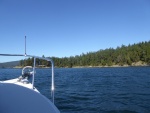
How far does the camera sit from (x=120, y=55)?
187 metres

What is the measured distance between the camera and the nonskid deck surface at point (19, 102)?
4375 millimetres

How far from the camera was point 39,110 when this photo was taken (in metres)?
4.37

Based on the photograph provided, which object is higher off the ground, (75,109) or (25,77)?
(25,77)

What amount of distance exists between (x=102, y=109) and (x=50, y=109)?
7607 mm

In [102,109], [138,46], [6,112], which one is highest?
[138,46]

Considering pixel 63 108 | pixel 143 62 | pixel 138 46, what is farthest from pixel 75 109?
pixel 138 46

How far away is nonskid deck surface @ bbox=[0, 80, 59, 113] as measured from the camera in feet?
14.4

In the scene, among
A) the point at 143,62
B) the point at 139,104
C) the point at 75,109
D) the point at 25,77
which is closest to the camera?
the point at 25,77

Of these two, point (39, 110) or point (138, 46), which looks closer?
point (39, 110)

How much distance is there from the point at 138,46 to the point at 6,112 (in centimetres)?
19979

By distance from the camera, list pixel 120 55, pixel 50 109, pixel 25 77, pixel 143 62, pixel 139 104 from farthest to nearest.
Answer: pixel 120 55 → pixel 143 62 → pixel 139 104 → pixel 25 77 → pixel 50 109

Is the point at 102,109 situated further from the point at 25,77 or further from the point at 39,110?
the point at 39,110

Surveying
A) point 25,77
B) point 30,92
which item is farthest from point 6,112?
point 25,77

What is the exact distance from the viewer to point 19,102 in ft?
14.6
